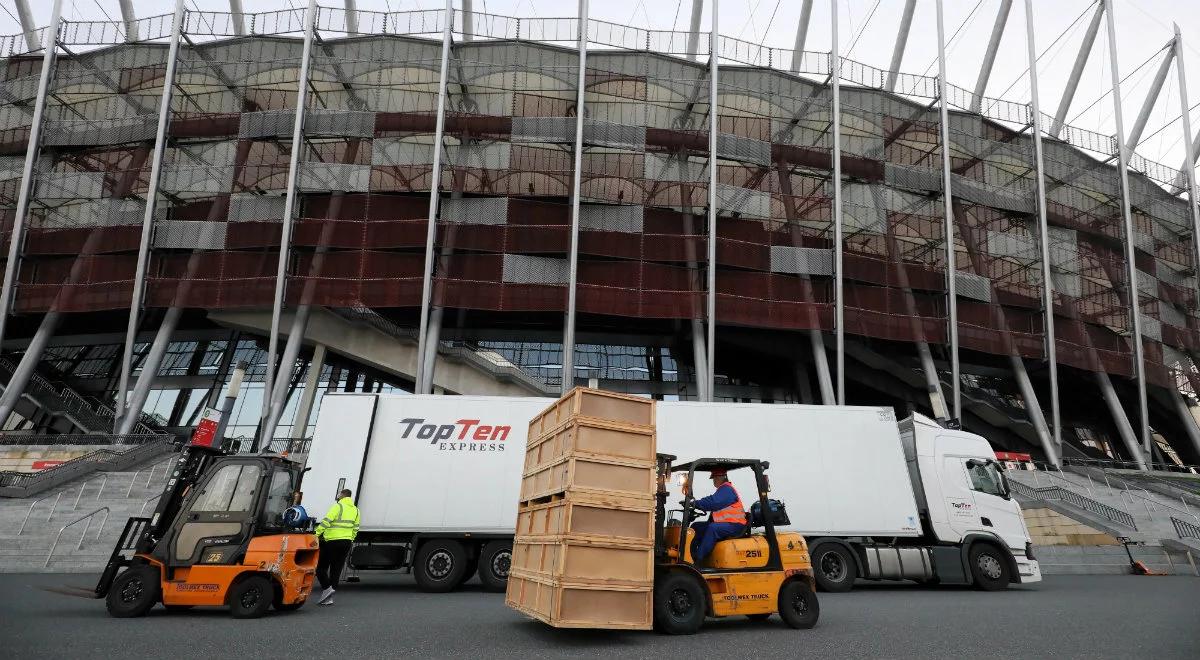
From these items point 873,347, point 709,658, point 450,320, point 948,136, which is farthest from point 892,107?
point 709,658

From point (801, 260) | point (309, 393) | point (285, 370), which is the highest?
point (801, 260)

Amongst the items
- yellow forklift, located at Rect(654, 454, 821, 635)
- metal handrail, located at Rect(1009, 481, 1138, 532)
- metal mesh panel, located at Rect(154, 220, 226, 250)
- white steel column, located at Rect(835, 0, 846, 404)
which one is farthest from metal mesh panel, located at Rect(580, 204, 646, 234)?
yellow forklift, located at Rect(654, 454, 821, 635)

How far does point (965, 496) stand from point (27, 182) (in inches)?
1598

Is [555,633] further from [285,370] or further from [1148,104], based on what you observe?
[1148,104]

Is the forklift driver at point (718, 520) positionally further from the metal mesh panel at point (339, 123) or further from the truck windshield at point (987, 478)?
the metal mesh panel at point (339, 123)

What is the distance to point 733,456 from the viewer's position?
50.1 ft

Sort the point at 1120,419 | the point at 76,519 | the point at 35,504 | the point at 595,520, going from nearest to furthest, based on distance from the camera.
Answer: the point at 595,520
the point at 76,519
the point at 35,504
the point at 1120,419

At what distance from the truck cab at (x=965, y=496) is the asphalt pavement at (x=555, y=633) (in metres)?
2.99

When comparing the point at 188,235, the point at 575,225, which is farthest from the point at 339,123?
the point at 575,225

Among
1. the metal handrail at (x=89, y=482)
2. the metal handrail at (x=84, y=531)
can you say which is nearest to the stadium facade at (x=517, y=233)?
the metal handrail at (x=89, y=482)

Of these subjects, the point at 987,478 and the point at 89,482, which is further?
the point at 89,482

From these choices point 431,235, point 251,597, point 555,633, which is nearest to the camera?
point 555,633

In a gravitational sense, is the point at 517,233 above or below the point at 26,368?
above

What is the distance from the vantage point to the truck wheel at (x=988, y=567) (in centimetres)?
1511
